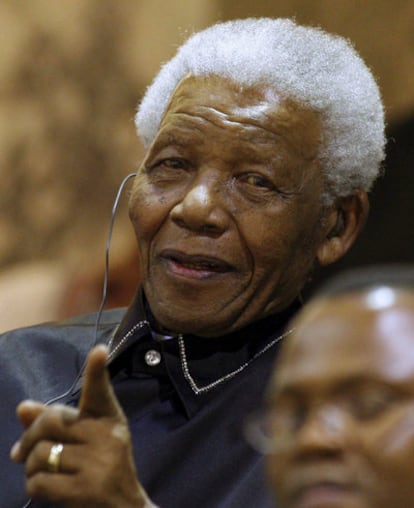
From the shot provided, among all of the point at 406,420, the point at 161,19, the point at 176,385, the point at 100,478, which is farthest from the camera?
the point at 161,19

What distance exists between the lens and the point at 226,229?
7.26 feet

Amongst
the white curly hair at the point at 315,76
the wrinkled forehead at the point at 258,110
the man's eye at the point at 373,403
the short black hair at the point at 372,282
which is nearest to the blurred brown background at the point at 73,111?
the white curly hair at the point at 315,76

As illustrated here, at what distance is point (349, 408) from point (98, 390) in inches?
19.0

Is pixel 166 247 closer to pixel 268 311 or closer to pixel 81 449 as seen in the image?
pixel 268 311

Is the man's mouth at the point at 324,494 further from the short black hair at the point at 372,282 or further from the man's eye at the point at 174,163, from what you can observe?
the man's eye at the point at 174,163

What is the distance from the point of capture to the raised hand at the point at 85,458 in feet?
5.06

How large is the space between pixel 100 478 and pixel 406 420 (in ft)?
1.92

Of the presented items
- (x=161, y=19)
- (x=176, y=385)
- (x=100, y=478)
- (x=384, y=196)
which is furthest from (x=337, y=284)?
(x=161, y=19)

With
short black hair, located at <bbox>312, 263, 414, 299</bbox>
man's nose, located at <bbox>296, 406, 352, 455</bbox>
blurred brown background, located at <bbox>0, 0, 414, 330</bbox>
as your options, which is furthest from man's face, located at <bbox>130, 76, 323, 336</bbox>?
blurred brown background, located at <bbox>0, 0, 414, 330</bbox>

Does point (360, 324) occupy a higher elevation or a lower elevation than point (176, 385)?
higher

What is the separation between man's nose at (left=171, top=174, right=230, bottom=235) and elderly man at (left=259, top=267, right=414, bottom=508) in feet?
3.37

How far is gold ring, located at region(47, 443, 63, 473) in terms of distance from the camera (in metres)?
1.56

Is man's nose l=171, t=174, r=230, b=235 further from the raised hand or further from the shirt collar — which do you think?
the raised hand

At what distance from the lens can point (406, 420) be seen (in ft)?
3.56
